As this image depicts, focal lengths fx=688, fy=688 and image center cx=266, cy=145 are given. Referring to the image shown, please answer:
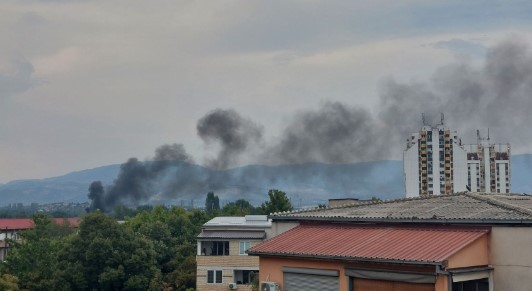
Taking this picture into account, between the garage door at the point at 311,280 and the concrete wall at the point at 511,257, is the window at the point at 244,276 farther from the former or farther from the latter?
the concrete wall at the point at 511,257

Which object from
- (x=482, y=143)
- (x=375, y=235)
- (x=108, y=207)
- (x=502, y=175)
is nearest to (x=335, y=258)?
(x=375, y=235)

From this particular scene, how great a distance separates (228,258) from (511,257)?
1138 inches

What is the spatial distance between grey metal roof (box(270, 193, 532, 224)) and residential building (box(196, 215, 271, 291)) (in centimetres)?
2238

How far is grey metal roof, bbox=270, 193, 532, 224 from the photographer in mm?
14648

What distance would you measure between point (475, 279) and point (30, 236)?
142 ft

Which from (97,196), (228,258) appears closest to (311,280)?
(228,258)

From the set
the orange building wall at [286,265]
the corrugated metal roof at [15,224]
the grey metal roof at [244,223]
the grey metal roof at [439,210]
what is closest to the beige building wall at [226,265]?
the grey metal roof at [244,223]

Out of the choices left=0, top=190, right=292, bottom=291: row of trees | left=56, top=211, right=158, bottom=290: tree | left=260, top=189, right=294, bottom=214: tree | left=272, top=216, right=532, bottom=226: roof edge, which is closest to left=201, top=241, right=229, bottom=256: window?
left=0, top=190, right=292, bottom=291: row of trees

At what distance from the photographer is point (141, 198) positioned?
194000mm

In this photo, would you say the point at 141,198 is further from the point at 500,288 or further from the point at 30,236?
the point at 500,288

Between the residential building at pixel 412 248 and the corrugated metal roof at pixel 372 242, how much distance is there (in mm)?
20

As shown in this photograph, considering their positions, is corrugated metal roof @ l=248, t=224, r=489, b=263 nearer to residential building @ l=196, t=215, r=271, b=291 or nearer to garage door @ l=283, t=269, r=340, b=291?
garage door @ l=283, t=269, r=340, b=291

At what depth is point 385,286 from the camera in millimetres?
14703

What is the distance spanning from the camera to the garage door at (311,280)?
51.4 ft
